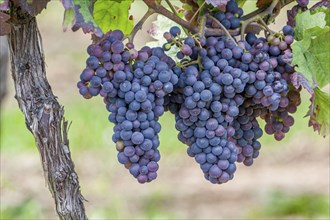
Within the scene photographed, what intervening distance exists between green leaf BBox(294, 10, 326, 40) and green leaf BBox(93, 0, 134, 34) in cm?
26

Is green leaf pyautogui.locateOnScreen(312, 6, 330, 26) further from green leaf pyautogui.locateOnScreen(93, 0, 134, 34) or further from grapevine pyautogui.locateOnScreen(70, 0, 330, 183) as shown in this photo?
green leaf pyautogui.locateOnScreen(93, 0, 134, 34)

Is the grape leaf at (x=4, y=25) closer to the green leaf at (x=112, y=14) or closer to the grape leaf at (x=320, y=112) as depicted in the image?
the green leaf at (x=112, y=14)

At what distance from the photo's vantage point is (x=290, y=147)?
5.43 metres

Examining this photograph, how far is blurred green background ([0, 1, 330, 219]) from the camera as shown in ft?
13.9

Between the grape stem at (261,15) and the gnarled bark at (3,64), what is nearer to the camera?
the grape stem at (261,15)

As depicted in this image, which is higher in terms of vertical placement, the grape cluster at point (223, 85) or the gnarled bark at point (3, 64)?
the gnarled bark at point (3, 64)

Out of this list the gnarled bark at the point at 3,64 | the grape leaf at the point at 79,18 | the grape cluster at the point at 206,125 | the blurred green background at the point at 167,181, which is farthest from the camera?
the blurred green background at the point at 167,181

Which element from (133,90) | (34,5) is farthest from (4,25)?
(133,90)

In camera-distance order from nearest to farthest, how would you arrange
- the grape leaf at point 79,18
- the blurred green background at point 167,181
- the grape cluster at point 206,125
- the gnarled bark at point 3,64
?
the grape leaf at point 79,18, the grape cluster at point 206,125, the gnarled bark at point 3,64, the blurred green background at point 167,181

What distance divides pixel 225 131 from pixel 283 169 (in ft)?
13.9

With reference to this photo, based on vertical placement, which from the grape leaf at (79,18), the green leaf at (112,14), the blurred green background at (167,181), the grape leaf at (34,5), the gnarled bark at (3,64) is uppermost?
the gnarled bark at (3,64)

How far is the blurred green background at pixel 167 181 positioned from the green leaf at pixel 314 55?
9.23 ft

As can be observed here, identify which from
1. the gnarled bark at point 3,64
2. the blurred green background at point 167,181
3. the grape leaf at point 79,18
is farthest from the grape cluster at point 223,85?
the blurred green background at point 167,181

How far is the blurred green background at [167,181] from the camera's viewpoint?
424cm
